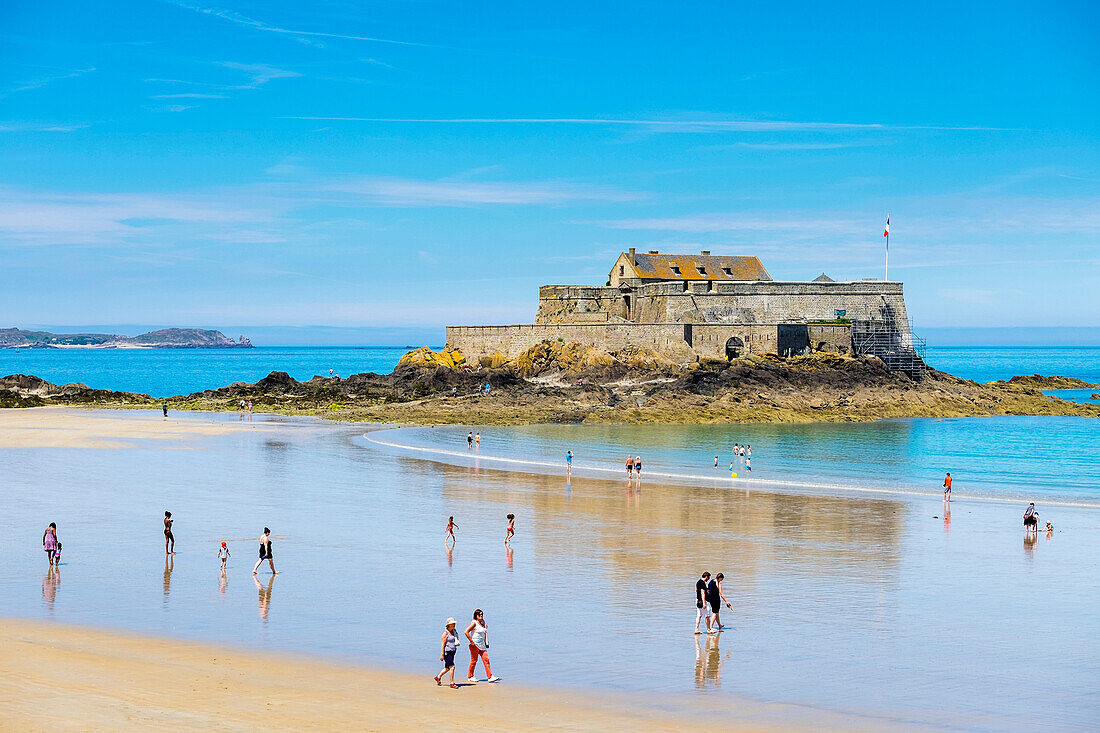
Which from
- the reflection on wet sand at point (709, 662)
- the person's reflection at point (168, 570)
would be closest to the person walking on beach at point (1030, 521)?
the reflection on wet sand at point (709, 662)

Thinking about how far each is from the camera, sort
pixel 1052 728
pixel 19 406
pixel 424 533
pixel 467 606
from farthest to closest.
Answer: pixel 19 406
pixel 424 533
pixel 467 606
pixel 1052 728

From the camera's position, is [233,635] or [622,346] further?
[622,346]

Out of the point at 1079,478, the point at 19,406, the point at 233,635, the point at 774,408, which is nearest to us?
the point at 233,635

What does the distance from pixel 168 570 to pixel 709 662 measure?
32.2ft

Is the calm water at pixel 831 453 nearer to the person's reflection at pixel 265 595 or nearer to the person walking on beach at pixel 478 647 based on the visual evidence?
the person's reflection at pixel 265 595

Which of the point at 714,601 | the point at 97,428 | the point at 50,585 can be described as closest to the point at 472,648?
the point at 714,601

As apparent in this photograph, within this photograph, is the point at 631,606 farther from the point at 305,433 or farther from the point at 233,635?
the point at 305,433

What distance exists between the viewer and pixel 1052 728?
10820mm

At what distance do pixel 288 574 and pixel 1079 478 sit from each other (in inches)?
1062

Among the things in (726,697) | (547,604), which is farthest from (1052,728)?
(547,604)

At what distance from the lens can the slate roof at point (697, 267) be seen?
70.1 m

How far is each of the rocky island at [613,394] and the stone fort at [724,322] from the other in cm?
101

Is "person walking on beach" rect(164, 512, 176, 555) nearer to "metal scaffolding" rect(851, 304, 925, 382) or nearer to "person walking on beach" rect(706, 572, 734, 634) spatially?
"person walking on beach" rect(706, 572, 734, 634)

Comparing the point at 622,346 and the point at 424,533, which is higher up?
the point at 622,346
